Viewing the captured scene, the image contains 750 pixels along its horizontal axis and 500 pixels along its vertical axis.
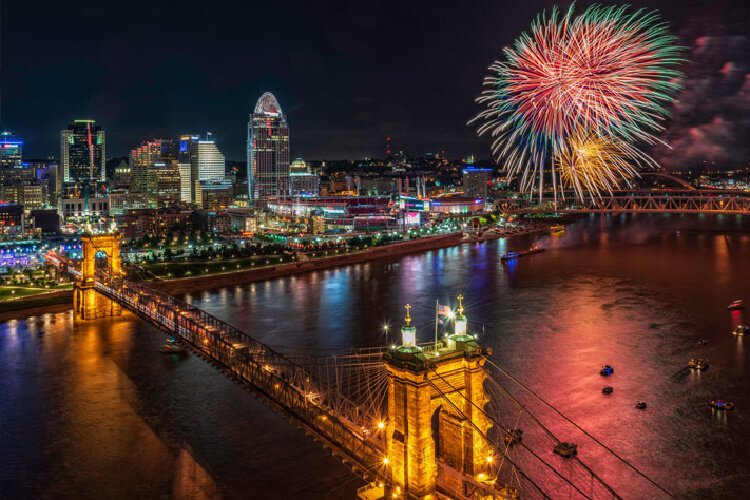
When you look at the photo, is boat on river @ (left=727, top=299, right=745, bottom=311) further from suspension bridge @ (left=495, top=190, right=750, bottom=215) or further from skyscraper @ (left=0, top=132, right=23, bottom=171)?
skyscraper @ (left=0, top=132, right=23, bottom=171)

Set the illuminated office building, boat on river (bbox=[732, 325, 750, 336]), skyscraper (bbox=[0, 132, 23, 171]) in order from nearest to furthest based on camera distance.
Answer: boat on river (bbox=[732, 325, 750, 336])
skyscraper (bbox=[0, 132, 23, 171])
the illuminated office building

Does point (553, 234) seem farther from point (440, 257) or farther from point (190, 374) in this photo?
point (190, 374)

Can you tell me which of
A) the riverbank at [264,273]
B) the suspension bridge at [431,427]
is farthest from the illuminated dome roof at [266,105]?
the suspension bridge at [431,427]

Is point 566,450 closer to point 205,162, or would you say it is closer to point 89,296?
point 89,296

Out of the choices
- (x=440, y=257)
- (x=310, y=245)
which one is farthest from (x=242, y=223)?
(x=440, y=257)

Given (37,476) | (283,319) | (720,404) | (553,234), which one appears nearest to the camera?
(37,476)

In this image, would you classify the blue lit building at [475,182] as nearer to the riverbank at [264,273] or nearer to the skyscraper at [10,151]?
the riverbank at [264,273]

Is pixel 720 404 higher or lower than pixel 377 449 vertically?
lower

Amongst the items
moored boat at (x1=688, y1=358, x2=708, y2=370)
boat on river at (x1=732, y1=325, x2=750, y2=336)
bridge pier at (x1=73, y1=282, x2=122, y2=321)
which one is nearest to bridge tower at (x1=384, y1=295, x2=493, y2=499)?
moored boat at (x1=688, y1=358, x2=708, y2=370)
